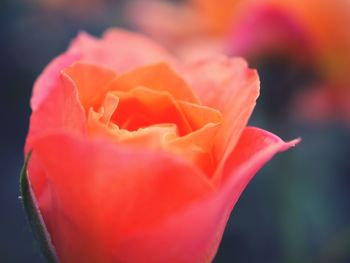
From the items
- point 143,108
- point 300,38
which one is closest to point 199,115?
point 143,108

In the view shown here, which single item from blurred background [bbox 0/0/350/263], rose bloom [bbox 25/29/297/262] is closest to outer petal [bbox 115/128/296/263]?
rose bloom [bbox 25/29/297/262]

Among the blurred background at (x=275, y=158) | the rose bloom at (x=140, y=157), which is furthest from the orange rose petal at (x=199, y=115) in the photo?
the blurred background at (x=275, y=158)

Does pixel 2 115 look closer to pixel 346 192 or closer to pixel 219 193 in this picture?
pixel 346 192

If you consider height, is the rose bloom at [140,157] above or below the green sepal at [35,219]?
above

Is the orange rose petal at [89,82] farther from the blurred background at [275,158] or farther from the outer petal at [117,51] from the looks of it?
the blurred background at [275,158]

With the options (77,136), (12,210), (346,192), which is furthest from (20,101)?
(77,136)

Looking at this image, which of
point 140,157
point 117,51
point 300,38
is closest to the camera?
point 140,157

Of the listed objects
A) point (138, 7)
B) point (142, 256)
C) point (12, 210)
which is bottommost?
point (12, 210)

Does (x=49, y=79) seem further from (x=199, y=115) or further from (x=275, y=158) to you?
(x=275, y=158)
